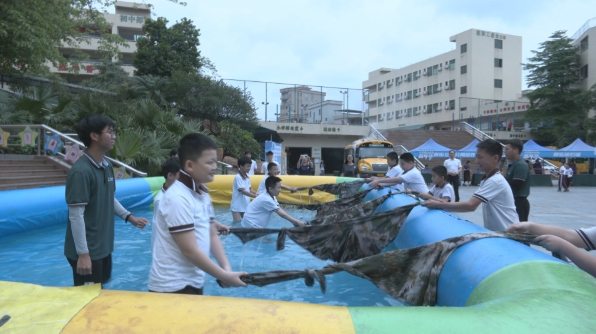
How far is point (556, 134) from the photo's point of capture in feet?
118

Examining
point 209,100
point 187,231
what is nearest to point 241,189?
point 187,231

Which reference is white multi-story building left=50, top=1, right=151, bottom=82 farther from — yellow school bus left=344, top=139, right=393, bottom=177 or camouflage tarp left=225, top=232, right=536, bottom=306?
camouflage tarp left=225, top=232, right=536, bottom=306

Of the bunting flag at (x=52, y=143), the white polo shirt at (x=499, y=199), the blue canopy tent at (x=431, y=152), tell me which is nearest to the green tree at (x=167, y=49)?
the bunting flag at (x=52, y=143)

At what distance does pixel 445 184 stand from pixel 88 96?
46.4 ft

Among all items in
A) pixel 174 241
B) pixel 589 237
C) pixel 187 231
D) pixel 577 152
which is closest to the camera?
pixel 187 231

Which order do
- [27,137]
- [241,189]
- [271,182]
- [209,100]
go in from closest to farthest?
[271,182], [241,189], [27,137], [209,100]

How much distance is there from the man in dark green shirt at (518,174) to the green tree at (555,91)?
117 ft

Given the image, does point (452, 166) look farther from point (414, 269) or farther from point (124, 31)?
point (124, 31)

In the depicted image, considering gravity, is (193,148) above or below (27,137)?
below

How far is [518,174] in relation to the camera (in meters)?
5.47

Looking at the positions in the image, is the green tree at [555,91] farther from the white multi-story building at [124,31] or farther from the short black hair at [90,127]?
the short black hair at [90,127]

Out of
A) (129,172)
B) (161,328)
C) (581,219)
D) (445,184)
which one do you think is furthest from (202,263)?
(129,172)

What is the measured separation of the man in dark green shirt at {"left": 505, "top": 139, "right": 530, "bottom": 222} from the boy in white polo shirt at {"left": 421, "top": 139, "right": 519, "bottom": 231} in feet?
4.03

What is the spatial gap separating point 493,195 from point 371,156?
1929 centimetres
